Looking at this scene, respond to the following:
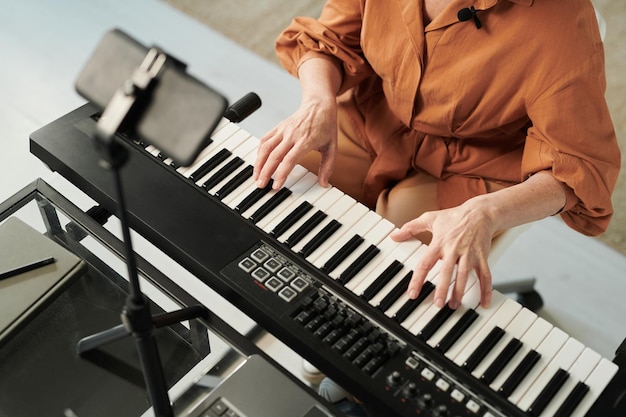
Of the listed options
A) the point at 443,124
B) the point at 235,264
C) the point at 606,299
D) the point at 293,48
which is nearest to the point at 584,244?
the point at 606,299

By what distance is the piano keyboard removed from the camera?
1.28 metres

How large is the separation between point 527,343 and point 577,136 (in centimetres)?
43

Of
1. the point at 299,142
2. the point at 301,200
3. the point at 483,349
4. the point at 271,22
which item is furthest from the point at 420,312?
the point at 271,22

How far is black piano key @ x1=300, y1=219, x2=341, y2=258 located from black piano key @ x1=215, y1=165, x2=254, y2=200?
7.9 inches

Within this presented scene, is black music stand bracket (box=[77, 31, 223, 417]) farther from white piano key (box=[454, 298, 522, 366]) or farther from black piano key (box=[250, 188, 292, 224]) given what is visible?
white piano key (box=[454, 298, 522, 366])

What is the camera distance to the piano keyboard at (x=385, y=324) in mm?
1280

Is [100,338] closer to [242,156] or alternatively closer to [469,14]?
[242,156]

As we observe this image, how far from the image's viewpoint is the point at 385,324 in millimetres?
1357

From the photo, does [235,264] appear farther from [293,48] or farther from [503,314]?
[293,48]

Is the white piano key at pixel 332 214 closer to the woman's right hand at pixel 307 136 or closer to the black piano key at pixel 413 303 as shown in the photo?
the woman's right hand at pixel 307 136

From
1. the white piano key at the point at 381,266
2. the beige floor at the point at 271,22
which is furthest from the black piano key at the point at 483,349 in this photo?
the beige floor at the point at 271,22

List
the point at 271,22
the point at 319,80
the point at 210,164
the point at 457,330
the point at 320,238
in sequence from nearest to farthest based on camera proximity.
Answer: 1. the point at 457,330
2. the point at 320,238
3. the point at 210,164
4. the point at 319,80
5. the point at 271,22

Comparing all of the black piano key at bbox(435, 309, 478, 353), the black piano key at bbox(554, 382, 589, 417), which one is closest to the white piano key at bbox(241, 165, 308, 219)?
the black piano key at bbox(435, 309, 478, 353)

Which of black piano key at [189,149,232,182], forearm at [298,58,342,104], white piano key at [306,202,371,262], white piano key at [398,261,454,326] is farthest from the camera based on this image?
forearm at [298,58,342,104]
